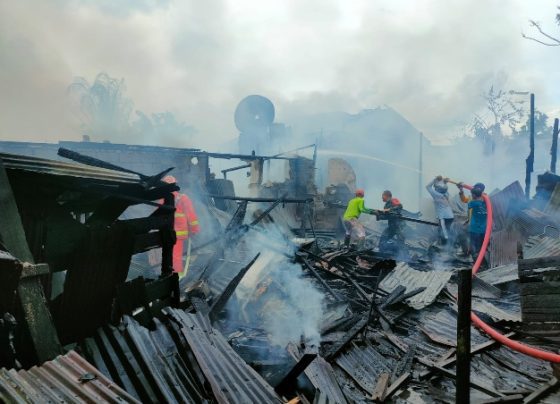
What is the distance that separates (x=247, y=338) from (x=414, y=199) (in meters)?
34.1

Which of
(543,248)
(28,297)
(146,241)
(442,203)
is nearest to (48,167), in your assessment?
(28,297)

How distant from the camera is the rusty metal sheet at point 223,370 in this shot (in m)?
3.01

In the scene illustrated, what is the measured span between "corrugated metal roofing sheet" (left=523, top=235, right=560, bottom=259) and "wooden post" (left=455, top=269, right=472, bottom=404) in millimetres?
6267

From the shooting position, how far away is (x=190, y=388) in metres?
2.94

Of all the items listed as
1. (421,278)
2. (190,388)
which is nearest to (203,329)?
(190,388)

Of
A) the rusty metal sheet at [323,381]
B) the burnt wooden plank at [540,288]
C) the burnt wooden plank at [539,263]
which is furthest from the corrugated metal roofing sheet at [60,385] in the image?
the burnt wooden plank at [539,263]

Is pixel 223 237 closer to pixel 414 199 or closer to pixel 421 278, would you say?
pixel 421 278

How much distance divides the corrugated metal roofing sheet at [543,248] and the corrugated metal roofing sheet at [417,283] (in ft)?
6.36

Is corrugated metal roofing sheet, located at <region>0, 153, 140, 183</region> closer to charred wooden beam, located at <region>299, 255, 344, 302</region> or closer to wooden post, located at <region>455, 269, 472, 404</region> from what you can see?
wooden post, located at <region>455, 269, 472, 404</region>

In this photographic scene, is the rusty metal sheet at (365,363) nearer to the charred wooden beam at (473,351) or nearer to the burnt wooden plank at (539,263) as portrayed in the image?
the charred wooden beam at (473,351)

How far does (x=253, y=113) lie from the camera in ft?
101

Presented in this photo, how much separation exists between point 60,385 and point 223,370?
1505 millimetres

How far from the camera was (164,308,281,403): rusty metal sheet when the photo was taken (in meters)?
3.01

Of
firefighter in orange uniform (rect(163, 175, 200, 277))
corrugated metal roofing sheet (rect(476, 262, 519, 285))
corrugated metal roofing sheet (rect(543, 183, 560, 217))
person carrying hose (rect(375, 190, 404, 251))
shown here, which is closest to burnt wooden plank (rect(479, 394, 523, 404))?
corrugated metal roofing sheet (rect(476, 262, 519, 285))
